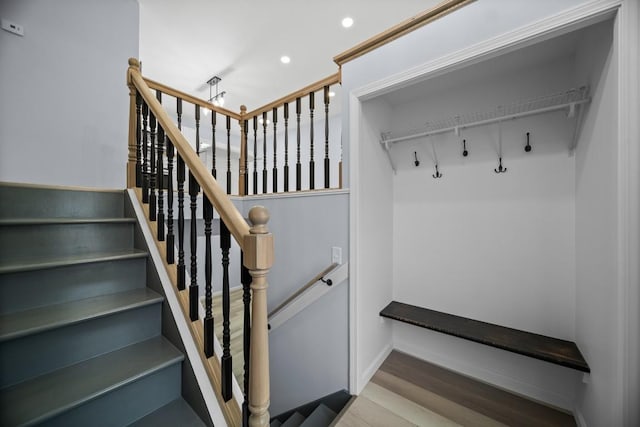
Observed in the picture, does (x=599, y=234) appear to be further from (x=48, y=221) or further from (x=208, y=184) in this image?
(x=48, y=221)

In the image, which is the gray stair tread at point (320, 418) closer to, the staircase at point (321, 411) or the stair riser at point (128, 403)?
the staircase at point (321, 411)

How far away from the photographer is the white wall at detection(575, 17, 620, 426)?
3.22 feet

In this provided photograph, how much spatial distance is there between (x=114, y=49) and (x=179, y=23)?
0.71 meters

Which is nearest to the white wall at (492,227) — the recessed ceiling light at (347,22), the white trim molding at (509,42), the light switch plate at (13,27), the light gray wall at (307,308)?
the white trim molding at (509,42)

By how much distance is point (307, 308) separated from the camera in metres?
1.99

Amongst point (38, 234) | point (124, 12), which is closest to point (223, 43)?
point (124, 12)

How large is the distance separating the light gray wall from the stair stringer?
36.2 inches

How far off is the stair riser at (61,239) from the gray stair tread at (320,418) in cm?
161

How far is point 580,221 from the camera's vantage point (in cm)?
141

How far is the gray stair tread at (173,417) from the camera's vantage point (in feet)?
3.08

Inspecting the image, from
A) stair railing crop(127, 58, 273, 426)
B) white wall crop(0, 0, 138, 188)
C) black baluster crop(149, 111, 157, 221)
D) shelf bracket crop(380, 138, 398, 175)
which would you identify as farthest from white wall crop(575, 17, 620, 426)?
white wall crop(0, 0, 138, 188)

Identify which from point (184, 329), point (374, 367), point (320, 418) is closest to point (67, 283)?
point (184, 329)

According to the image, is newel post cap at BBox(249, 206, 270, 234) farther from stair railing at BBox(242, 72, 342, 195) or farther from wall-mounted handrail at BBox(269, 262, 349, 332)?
stair railing at BBox(242, 72, 342, 195)

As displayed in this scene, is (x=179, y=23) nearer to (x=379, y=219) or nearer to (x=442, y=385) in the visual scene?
(x=379, y=219)
